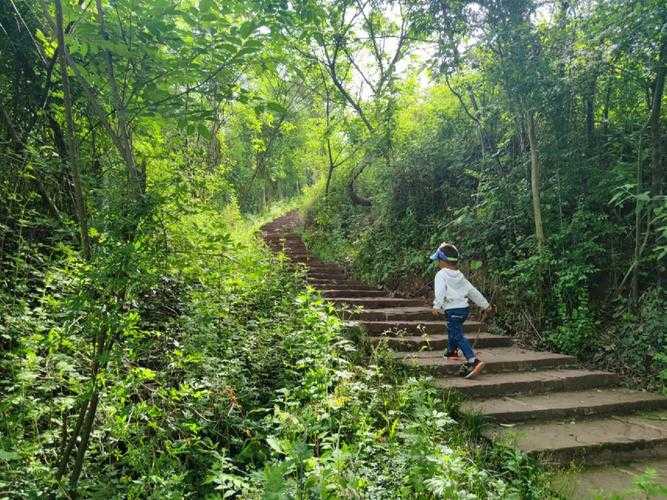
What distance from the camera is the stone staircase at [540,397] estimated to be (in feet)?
13.4

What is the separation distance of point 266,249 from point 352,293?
2.39m

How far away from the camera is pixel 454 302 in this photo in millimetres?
5527

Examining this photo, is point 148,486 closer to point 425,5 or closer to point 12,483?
point 12,483

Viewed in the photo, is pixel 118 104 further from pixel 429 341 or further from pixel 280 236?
pixel 280 236

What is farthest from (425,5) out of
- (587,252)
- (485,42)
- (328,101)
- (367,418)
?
(367,418)

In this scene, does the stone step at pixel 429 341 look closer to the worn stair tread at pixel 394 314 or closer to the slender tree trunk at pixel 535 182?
the worn stair tread at pixel 394 314

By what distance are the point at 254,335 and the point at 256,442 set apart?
1.60 meters

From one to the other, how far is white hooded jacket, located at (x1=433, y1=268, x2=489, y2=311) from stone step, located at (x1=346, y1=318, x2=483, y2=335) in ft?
2.73

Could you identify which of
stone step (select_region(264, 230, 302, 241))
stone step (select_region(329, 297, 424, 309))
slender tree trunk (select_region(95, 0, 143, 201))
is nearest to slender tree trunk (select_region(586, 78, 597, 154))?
stone step (select_region(329, 297, 424, 309))

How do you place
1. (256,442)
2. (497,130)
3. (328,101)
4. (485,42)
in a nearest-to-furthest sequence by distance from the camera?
(256,442), (485,42), (497,130), (328,101)

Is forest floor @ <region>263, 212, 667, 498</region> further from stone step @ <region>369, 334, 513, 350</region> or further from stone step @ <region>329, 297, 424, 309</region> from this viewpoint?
stone step @ <region>329, 297, 424, 309</region>

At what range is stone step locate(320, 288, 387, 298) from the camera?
8.08 metres

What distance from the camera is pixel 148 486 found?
2.78 metres

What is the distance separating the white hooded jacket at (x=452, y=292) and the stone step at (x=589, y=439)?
1585 mm
